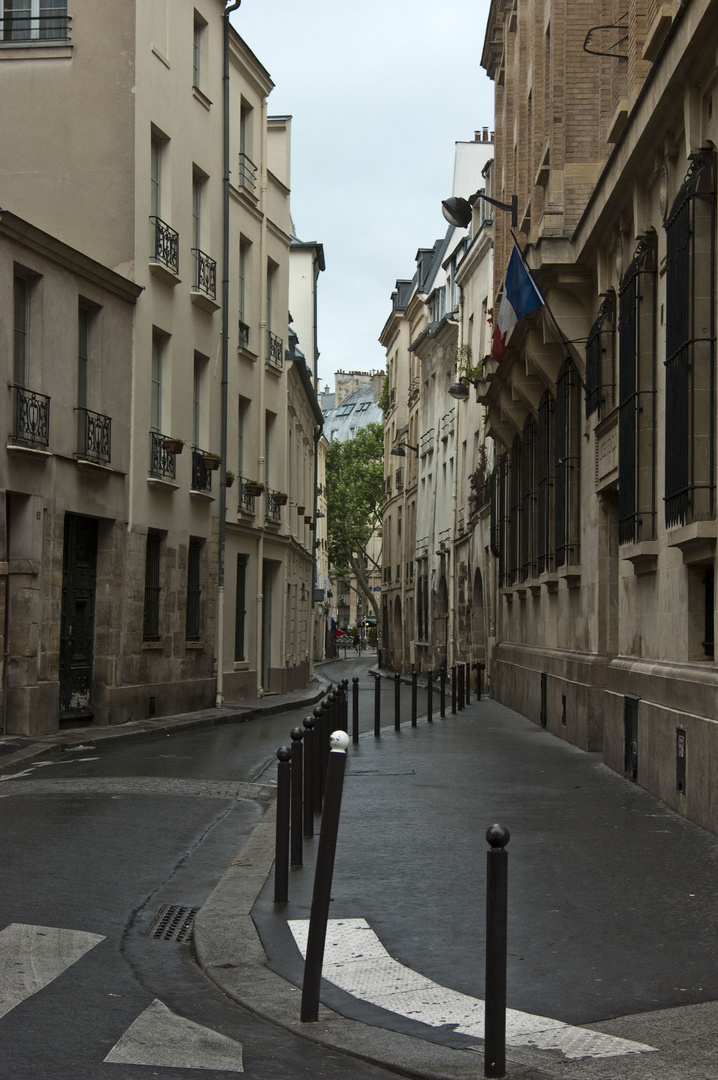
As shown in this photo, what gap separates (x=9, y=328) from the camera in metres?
16.2

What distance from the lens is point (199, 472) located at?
2367 cm

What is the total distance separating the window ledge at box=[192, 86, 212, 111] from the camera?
934 inches

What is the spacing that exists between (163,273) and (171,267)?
73cm

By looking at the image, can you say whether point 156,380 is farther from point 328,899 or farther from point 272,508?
point 328,899

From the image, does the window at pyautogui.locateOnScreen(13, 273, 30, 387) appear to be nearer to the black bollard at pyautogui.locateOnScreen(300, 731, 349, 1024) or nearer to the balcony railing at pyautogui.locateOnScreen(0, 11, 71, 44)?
the balcony railing at pyautogui.locateOnScreen(0, 11, 71, 44)

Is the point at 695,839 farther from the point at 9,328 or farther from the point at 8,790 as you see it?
the point at 9,328

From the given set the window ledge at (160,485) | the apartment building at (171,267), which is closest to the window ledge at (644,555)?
the apartment building at (171,267)

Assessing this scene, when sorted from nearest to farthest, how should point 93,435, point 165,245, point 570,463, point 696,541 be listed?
point 696,541 → point 570,463 → point 93,435 → point 165,245

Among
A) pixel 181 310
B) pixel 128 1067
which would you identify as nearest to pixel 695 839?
pixel 128 1067

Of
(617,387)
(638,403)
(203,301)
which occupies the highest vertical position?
(203,301)

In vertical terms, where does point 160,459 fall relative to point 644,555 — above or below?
above

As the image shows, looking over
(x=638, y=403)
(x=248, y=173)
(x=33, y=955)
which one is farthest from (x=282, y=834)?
(x=248, y=173)

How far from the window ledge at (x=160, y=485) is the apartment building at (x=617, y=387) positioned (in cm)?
574

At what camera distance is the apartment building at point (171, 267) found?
67.4 ft
